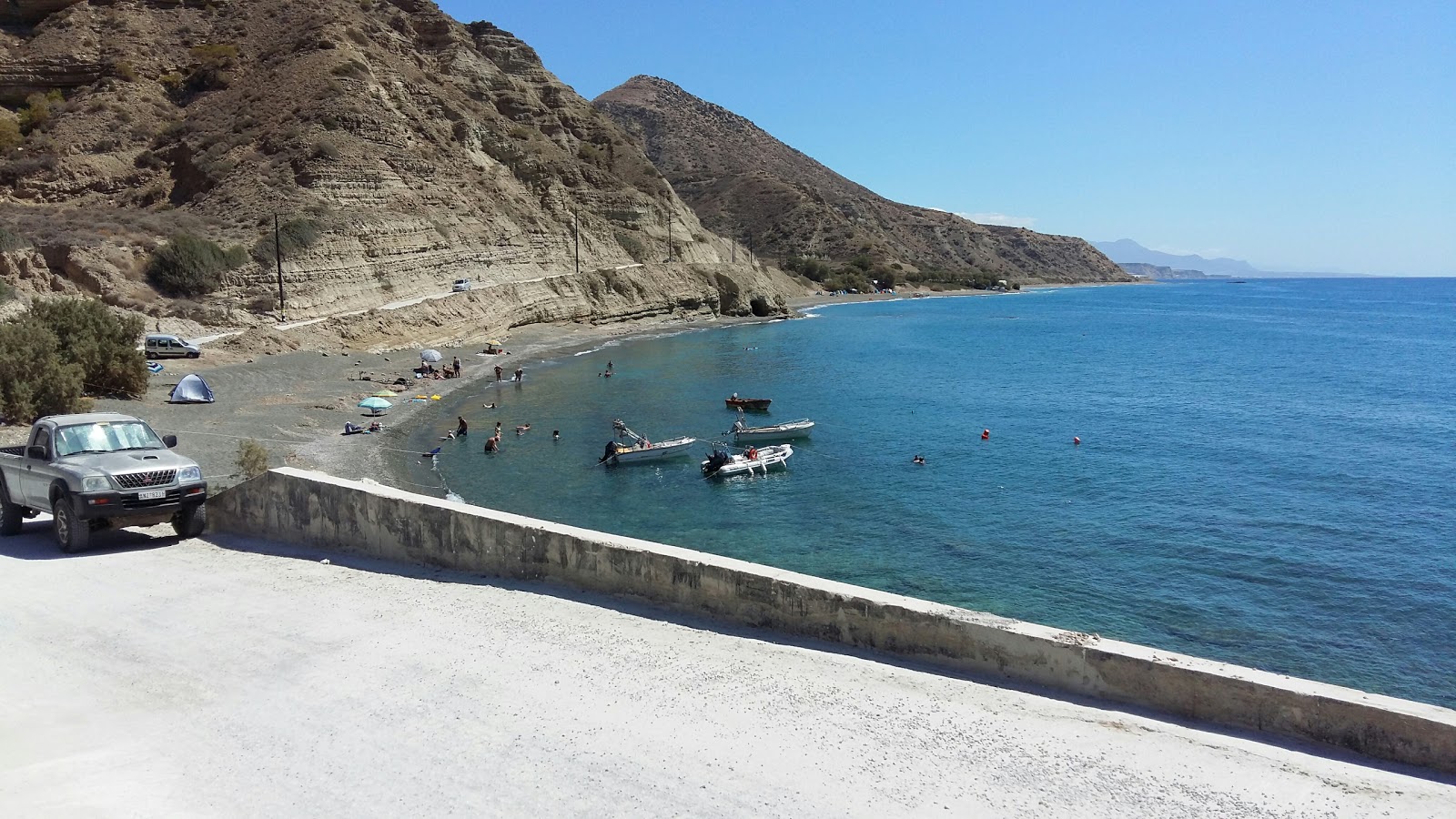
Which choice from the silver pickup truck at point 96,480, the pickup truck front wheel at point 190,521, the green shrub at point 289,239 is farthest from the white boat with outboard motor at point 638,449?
the green shrub at point 289,239

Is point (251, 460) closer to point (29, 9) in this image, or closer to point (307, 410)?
point (307, 410)

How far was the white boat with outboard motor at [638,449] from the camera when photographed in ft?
101

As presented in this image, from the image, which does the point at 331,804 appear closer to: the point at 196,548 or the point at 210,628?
the point at 210,628

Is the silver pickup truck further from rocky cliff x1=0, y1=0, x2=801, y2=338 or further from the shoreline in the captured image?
rocky cliff x1=0, y1=0, x2=801, y2=338

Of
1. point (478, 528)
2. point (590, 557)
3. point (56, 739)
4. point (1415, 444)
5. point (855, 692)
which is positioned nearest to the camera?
point (56, 739)

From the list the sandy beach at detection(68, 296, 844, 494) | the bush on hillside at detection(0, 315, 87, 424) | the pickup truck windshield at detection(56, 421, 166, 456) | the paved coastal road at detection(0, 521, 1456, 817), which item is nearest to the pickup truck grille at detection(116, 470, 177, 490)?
the pickup truck windshield at detection(56, 421, 166, 456)

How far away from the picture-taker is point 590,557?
904cm

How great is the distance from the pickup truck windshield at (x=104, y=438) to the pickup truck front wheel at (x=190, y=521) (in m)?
1.08

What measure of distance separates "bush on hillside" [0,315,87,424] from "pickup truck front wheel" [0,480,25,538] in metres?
12.6

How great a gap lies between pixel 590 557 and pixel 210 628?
11.9ft

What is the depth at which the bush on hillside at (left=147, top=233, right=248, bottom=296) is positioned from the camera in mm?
43562

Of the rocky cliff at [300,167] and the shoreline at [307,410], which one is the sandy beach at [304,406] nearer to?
the shoreline at [307,410]

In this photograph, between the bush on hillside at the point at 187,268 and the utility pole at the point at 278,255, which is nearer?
the bush on hillside at the point at 187,268

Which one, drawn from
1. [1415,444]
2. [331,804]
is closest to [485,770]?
[331,804]
